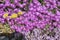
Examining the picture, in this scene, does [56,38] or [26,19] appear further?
[26,19]

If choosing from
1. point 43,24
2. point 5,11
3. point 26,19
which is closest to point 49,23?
point 43,24

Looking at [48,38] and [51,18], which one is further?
[51,18]

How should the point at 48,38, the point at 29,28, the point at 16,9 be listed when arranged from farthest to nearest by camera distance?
the point at 16,9 → the point at 29,28 → the point at 48,38

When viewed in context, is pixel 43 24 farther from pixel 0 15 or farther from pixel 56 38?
pixel 0 15

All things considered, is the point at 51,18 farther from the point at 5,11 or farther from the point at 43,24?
the point at 5,11

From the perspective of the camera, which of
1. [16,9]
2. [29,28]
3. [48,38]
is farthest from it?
[16,9]

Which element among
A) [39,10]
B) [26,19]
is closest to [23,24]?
[26,19]
